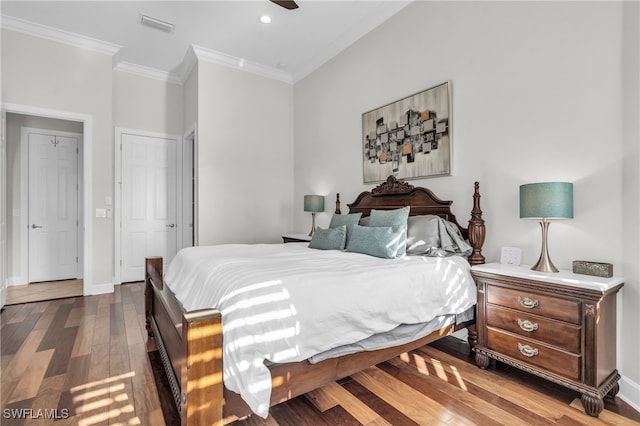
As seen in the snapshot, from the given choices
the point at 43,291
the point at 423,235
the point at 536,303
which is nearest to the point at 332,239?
the point at 423,235

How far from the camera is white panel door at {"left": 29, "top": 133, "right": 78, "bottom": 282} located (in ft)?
15.6

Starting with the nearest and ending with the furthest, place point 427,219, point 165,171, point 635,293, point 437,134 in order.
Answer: point 635,293 → point 427,219 → point 437,134 → point 165,171

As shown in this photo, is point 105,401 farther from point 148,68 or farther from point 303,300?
point 148,68

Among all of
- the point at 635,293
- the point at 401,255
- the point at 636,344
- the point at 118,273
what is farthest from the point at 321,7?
the point at 118,273

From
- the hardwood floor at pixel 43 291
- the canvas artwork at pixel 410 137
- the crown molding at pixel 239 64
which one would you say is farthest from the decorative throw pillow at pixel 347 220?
the hardwood floor at pixel 43 291

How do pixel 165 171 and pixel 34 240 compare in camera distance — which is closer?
pixel 34 240

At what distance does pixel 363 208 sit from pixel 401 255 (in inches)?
49.4

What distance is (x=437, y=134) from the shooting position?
295 cm

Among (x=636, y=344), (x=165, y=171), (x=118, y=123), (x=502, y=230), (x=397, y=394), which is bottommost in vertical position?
(x=397, y=394)

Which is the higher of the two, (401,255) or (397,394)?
(401,255)

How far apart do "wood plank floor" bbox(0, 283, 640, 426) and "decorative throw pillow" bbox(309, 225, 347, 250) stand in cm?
109

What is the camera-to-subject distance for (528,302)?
6.44 ft

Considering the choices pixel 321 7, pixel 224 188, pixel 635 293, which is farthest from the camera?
pixel 224 188

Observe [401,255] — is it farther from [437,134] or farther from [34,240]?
[34,240]
